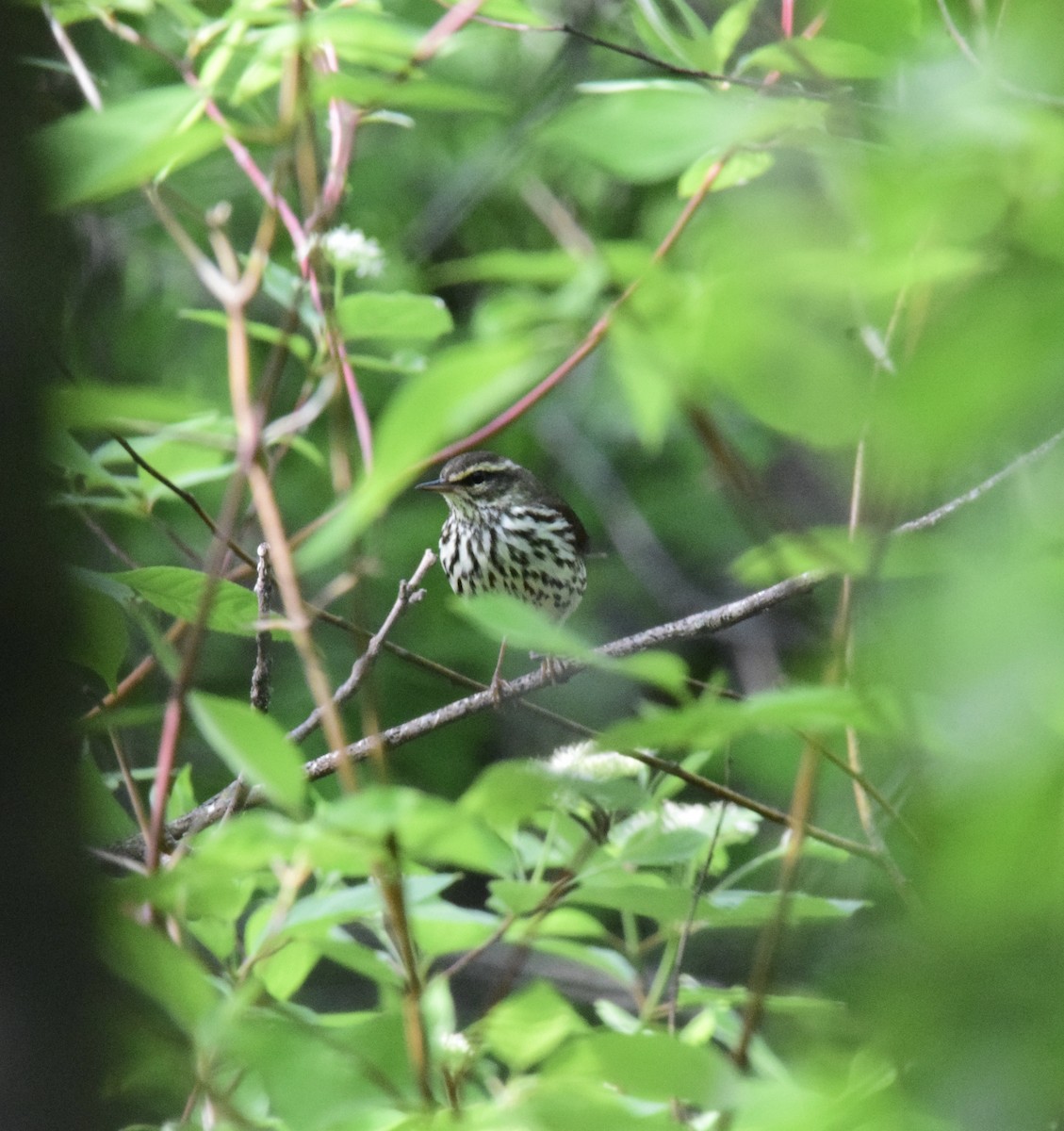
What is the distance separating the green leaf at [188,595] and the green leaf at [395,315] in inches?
21.2

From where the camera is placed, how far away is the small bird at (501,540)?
13.3ft

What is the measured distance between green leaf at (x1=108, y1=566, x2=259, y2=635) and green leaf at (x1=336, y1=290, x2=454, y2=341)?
54cm

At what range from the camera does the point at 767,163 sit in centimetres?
186

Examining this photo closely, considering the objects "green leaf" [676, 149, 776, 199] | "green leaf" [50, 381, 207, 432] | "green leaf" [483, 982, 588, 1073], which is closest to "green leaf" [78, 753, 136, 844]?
"green leaf" [483, 982, 588, 1073]

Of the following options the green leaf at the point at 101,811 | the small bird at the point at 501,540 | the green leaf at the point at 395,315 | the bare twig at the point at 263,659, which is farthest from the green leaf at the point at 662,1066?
the small bird at the point at 501,540

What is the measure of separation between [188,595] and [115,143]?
88 cm

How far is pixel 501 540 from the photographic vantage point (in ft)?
13.3

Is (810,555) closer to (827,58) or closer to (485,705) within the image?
(827,58)

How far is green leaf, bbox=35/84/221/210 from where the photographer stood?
63 cm

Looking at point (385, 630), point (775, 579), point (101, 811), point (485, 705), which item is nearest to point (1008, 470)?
point (775, 579)

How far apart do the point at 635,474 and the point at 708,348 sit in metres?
5.15

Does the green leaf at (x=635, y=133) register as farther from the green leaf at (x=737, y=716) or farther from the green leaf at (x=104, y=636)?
the green leaf at (x=104, y=636)

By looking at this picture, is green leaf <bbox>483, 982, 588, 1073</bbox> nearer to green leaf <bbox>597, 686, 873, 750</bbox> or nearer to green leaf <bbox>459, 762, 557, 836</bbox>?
green leaf <bbox>459, 762, 557, 836</bbox>

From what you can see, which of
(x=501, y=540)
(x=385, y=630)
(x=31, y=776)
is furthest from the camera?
(x=501, y=540)
